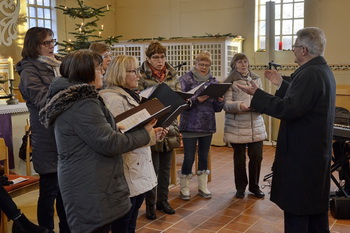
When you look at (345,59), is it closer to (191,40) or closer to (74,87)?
(191,40)

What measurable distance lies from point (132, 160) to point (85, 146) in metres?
0.65

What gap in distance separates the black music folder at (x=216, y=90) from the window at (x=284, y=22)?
401cm

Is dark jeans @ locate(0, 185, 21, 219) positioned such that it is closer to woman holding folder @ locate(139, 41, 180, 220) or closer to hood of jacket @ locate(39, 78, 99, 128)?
hood of jacket @ locate(39, 78, 99, 128)

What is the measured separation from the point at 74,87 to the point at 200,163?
2613 mm

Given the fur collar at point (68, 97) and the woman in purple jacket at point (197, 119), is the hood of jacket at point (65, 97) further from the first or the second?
the woman in purple jacket at point (197, 119)

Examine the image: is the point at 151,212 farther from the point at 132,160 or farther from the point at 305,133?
the point at 305,133

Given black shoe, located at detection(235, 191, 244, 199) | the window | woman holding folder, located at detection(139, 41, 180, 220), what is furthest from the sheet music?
the window

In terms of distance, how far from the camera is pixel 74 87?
204cm

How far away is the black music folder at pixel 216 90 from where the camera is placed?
3904 mm

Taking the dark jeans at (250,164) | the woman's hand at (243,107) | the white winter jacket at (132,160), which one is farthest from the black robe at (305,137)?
the dark jeans at (250,164)

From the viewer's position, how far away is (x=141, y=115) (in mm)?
2414

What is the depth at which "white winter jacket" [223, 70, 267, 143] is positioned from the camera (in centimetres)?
436

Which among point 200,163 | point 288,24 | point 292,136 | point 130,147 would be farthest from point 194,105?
point 288,24

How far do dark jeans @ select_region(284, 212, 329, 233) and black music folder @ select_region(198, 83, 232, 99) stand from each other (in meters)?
1.50
